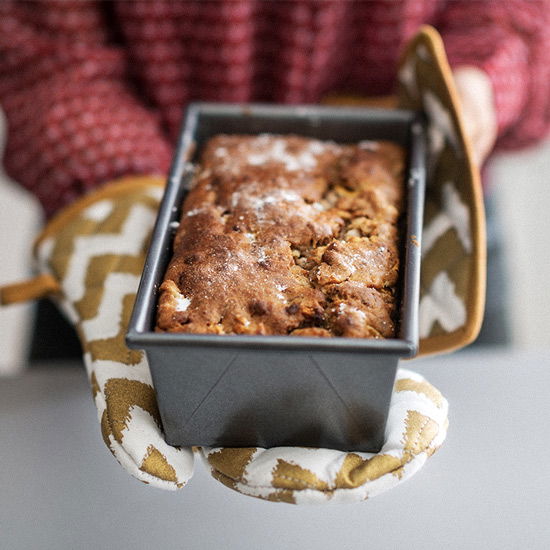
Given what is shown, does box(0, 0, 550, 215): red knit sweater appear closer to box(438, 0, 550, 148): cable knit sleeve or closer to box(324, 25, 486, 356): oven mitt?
box(438, 0, 550, 148): cable knit sleeve

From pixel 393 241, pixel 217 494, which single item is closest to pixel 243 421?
pixel 217 494

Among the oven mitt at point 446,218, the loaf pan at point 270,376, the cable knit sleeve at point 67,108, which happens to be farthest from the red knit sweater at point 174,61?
the loaf pan at point 270,376

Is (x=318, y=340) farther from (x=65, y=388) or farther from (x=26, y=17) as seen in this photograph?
(x=26, y=17)

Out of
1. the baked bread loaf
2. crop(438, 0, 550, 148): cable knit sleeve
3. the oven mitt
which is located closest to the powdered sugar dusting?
the baked bread loaf

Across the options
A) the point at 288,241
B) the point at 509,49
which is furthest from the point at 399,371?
the point at 509,49

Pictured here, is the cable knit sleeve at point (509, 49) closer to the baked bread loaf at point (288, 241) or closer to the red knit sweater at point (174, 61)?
the red knit sweater at point (174, 61)

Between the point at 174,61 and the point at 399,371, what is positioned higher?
the point at 174,61

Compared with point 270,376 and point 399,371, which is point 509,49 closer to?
point 399,371
